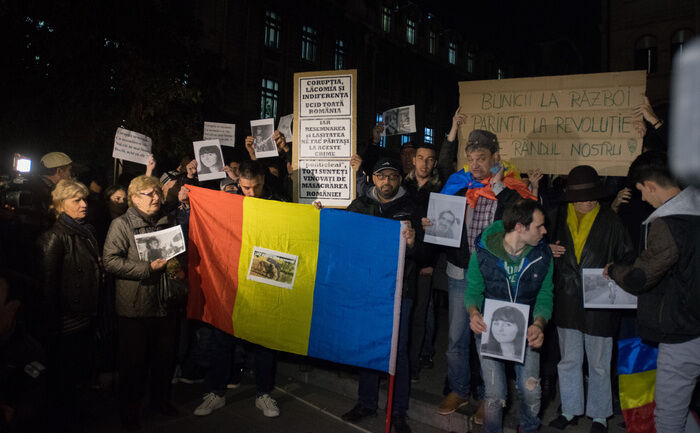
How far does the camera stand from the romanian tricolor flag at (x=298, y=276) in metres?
4.25

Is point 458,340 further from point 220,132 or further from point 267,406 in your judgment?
point 220,132

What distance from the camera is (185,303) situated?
5047 mm

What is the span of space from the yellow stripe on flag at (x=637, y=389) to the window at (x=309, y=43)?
24.7 meters

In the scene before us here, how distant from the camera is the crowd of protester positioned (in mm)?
3395

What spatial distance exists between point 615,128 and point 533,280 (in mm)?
2381

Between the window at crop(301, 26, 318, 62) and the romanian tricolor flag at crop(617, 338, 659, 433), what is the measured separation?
2459 cm

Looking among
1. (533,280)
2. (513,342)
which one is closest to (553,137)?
(533,280)

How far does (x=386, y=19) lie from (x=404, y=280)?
104 feet

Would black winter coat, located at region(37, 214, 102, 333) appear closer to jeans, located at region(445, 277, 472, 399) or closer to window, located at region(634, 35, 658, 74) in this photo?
jeans, located at region(445, 277, 472, 399)

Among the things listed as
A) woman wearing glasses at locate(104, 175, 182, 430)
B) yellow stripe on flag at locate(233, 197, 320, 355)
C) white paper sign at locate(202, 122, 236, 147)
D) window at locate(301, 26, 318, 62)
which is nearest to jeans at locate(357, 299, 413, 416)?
yellow stripe on flag at locate(233, 197, 320, 355)

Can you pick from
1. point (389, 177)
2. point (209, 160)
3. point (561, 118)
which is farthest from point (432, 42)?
point (389, 177)

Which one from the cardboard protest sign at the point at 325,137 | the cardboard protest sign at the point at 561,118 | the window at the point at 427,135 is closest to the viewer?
the cardboard protest sign at the point at 561,118

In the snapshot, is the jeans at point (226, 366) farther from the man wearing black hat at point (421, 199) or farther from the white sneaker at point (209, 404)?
the man wearing black hat at point (421, 199)

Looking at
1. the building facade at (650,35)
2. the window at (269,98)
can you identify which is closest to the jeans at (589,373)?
the window at (269,98)
